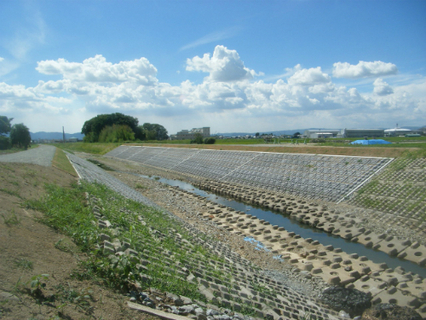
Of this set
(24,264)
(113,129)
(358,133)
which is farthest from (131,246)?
(358,133)

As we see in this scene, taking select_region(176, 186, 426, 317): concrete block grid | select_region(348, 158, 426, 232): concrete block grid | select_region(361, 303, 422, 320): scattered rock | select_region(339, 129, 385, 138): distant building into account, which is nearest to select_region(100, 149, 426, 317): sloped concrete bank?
select_region(176, 186, 426, 317): concrete block grid

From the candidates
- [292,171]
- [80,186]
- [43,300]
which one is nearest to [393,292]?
[43,300]

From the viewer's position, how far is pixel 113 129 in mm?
100375

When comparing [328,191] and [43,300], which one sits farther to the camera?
[328,191]

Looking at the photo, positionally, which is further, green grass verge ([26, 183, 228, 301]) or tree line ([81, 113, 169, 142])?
tree line ([81, 113, 169, 142])

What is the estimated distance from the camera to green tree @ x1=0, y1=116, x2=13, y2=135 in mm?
41272

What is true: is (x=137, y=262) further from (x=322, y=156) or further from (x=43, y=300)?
(x=322, y=156)

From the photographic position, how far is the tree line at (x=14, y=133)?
41.7 m

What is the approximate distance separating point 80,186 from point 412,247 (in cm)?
1587

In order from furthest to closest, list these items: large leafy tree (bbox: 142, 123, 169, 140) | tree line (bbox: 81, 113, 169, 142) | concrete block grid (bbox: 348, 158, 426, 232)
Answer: large leafy tree (bbox: 142, 123, 169, 140) < tree line (bbox: 81, 113, 169, 142) < concrete block grid (bbox: 348, 158, 426, 232)

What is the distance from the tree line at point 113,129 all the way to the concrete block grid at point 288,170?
184 ft

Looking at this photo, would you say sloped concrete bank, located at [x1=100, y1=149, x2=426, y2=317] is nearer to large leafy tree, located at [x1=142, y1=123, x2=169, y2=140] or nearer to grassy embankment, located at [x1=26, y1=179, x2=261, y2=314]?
grassy embankment, located at [x1=26, y1=179, x2=261, y2=314]

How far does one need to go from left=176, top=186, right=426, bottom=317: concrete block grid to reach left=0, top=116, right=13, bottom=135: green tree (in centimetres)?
4238

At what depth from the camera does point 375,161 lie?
21438 millimetres
